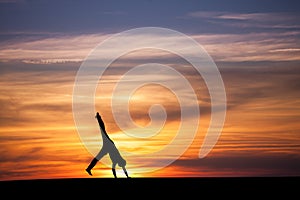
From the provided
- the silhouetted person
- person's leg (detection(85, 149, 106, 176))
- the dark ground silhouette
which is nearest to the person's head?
the silhouetted person

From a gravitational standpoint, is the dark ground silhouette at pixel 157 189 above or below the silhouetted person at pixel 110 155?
below

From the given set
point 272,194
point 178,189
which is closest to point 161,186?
point 178,189

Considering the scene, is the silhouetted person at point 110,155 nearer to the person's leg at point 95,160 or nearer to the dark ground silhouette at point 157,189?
the person's leg at point 95,160

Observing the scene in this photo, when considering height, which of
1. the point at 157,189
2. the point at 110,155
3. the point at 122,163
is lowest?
the point at 157,189

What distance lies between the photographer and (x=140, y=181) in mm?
24109

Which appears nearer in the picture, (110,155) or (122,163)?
(110,155)

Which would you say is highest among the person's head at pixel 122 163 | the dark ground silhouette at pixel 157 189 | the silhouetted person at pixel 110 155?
the silhouetted person at pixel 110 155

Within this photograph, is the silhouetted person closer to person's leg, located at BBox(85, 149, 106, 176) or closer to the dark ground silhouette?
person's leg, located at BBox(85, 149, 106, 176)

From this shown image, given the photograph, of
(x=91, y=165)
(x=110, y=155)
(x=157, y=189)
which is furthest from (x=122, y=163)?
(x=157, y=189)

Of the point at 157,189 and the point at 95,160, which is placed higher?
the point at 95,160

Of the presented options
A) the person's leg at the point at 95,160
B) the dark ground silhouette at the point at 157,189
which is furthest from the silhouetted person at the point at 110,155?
the dark ground silhouette at the point at 157,189

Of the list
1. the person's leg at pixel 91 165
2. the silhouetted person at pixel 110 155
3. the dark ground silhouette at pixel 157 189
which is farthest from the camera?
the person's leg at pixel 91 165

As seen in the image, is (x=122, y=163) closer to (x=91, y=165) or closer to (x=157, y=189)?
(x=91, y=165)

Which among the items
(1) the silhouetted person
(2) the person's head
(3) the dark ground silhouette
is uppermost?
(1) the silhouetted person
